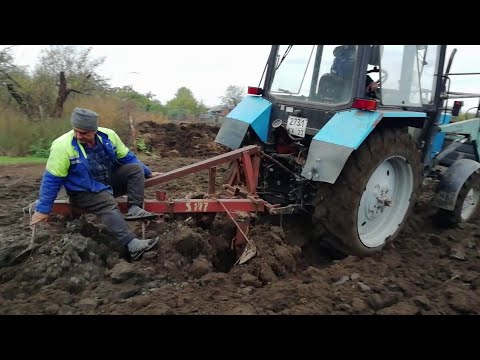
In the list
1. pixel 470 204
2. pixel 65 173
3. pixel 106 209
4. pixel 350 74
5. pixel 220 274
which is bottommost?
pixel 220 274

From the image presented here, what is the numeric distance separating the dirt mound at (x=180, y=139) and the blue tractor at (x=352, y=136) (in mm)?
6252

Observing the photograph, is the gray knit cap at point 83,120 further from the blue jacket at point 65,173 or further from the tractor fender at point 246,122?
the tractor fender at point 246,122

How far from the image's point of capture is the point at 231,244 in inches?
162

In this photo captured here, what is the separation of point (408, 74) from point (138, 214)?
2.98 meters

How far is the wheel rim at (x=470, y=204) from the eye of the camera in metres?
5.27

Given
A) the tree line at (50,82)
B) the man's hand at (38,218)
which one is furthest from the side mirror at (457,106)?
the tree line at (50,82)

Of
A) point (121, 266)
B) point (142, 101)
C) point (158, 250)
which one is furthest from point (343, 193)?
point (142, 101)

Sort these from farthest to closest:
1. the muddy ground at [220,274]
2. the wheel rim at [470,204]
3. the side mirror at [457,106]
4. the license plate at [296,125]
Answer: the side mirror at [457,106], the wheel rim at [470,204], the license plate at [296,125], the muddy ground at [220,274]

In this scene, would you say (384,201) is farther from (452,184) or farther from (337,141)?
(452,184)

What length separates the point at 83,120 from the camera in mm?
3523

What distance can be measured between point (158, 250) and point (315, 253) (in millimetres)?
1590

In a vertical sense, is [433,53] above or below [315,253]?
above

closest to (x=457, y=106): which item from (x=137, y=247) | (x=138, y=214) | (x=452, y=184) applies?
(x=452, y=184)

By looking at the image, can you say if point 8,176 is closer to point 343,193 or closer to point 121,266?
point 121,266
